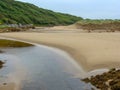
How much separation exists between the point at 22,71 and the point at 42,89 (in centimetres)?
499

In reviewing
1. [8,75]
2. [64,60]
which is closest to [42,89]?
[8,75]

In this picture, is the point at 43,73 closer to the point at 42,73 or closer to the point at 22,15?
the point at 42,73

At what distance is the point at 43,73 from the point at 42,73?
0.18 ft

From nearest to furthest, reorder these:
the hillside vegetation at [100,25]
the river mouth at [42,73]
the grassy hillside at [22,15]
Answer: the river mouth at [42,73], the hillside vegetation at [100,25], the grassy hillside at [22,15]

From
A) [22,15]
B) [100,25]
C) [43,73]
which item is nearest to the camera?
[43,73]

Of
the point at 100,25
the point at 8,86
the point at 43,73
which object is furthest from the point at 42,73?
the point at 100,25

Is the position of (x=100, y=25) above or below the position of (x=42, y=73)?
below

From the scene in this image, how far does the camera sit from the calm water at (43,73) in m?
15.6

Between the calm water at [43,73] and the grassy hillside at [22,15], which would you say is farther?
the grassy hillside at [22,15]

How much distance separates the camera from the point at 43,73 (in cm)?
1875

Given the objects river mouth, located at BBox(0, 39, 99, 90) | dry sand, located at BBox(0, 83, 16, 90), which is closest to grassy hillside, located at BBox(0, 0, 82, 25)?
river mouth, located at BBox(0, 39, 99, 90)

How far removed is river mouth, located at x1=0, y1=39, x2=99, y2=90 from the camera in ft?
51.1

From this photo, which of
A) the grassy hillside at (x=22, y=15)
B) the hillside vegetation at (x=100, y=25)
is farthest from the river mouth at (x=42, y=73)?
the grassy hillside at (x=22, y=15)

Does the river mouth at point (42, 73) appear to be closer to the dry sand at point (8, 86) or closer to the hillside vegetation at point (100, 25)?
the dry sand at point (8, 86)
